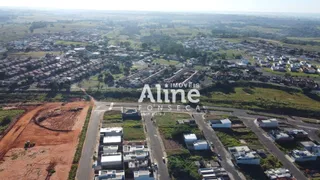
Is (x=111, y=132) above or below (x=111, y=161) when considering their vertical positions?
above

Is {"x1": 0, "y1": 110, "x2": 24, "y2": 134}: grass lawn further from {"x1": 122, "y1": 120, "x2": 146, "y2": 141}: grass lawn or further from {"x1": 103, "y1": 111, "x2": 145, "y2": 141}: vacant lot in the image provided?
{"x1": 122, "y1": 120, "x2": 146, "y2": 141}: grass lawn

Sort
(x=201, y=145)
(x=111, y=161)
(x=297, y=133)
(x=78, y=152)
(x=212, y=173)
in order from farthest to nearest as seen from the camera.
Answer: (x=297, y=133)
(x=201, y=145)
(x=78, y=152)
(x=111, y=161)
(x=212, y=173)

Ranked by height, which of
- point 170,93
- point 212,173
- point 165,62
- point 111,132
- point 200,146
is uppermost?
point 165,62

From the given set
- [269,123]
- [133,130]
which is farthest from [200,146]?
[269,123]

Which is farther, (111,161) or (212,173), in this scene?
(111,161)

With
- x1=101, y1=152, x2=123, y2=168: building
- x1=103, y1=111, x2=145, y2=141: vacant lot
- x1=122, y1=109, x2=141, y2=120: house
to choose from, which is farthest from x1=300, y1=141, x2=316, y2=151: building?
x1=101, y1=152, x2=123, y2=168: building

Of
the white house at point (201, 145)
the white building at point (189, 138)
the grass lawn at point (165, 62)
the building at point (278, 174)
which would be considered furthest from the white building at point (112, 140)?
the grass lawn at point (165, 62)

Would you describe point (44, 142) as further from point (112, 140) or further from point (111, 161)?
point (111, 161)

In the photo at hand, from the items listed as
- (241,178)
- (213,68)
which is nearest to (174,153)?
(241,178)
